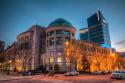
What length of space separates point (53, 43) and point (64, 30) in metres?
8.54

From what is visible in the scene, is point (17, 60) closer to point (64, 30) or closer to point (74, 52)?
point (64, 30)

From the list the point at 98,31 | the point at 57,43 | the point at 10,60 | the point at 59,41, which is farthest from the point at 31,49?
the point at 98,31

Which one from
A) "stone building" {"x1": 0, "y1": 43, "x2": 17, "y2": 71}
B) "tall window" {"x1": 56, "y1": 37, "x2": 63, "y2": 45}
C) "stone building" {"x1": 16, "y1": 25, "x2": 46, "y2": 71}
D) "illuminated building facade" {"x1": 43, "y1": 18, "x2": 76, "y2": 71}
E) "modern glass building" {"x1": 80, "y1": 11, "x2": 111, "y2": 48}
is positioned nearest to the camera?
"illuminated building facade" {"x1": 43, "y1": 18, "x2": 76, "y2": 71}

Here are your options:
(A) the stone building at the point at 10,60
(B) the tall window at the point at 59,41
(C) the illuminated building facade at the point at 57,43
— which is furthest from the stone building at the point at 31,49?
(B) the tall window at the point at 59,41

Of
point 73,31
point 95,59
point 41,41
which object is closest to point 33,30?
point 41,41

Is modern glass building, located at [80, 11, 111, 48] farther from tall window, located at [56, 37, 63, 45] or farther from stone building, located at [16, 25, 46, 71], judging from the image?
tall window, located at [56, 37, 63, 45]

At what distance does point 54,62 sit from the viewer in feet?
208

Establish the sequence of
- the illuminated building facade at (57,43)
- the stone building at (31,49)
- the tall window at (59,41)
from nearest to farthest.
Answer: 1. the illuminated building facade at (57,43)
2. the tall window at (59,41)
3. the stone building at (31,49)

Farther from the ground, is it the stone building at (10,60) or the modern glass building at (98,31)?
the modern glass building at (98,31)

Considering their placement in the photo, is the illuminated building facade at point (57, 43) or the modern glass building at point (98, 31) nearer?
the illuminated building facade at point (57, 43)

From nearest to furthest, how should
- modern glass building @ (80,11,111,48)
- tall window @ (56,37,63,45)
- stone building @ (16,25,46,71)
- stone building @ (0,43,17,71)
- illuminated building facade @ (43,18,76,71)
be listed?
illuminated building facade @ (43,18,76,71) < tall window @ (56,37,63,45) < stone building @ (16,25,46,71) < stone building @ (0,43,17,71) < modern glass building @ (80,11,111,48)

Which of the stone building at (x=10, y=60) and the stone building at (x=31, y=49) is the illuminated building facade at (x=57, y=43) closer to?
the stone building at (x=31, y=49)

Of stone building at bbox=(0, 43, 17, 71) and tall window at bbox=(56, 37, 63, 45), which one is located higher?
tall window at bbox=(56, 37, 63, 45)

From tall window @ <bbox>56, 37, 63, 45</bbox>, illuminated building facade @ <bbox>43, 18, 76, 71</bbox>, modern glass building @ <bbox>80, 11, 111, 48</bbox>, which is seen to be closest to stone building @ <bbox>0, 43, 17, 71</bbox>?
illuminated building facade @ <bbox>43, 18, 76, 71</bbox>
